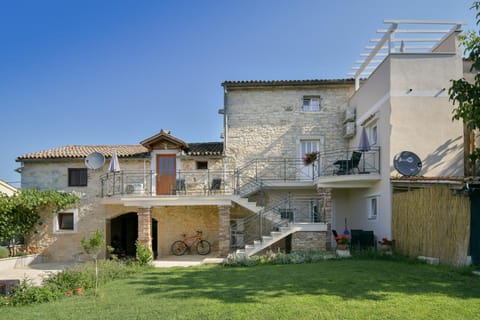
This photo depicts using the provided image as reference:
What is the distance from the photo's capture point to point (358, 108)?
16.4m

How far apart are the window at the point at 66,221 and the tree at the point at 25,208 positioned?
16.4 inches

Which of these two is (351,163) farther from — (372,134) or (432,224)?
(432,224)

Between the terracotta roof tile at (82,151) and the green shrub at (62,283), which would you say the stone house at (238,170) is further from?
the green shrub at (62,283)

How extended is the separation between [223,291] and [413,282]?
14.8ft

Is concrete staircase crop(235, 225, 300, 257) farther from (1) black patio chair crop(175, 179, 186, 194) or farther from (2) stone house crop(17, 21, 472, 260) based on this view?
(1) black patio chair crop(175, 179, 186, 194)

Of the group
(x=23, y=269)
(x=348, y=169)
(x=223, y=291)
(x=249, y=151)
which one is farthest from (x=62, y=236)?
(x=348, y=169)

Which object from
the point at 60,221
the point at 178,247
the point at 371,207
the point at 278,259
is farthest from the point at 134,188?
the point at 371,207

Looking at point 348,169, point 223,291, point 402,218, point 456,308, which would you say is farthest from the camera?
point 348,169

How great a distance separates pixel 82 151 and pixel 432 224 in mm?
16119

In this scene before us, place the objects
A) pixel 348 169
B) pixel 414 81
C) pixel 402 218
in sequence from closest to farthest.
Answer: pixel 402 218
pixel 414 81
pixel 348 169

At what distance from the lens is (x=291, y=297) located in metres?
7.40

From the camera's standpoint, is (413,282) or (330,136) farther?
(330,136)

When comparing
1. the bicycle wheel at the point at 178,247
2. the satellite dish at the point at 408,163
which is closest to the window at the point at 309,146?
the satellite dish at the point at 408,163

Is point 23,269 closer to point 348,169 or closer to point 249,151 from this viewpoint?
point 249,151
